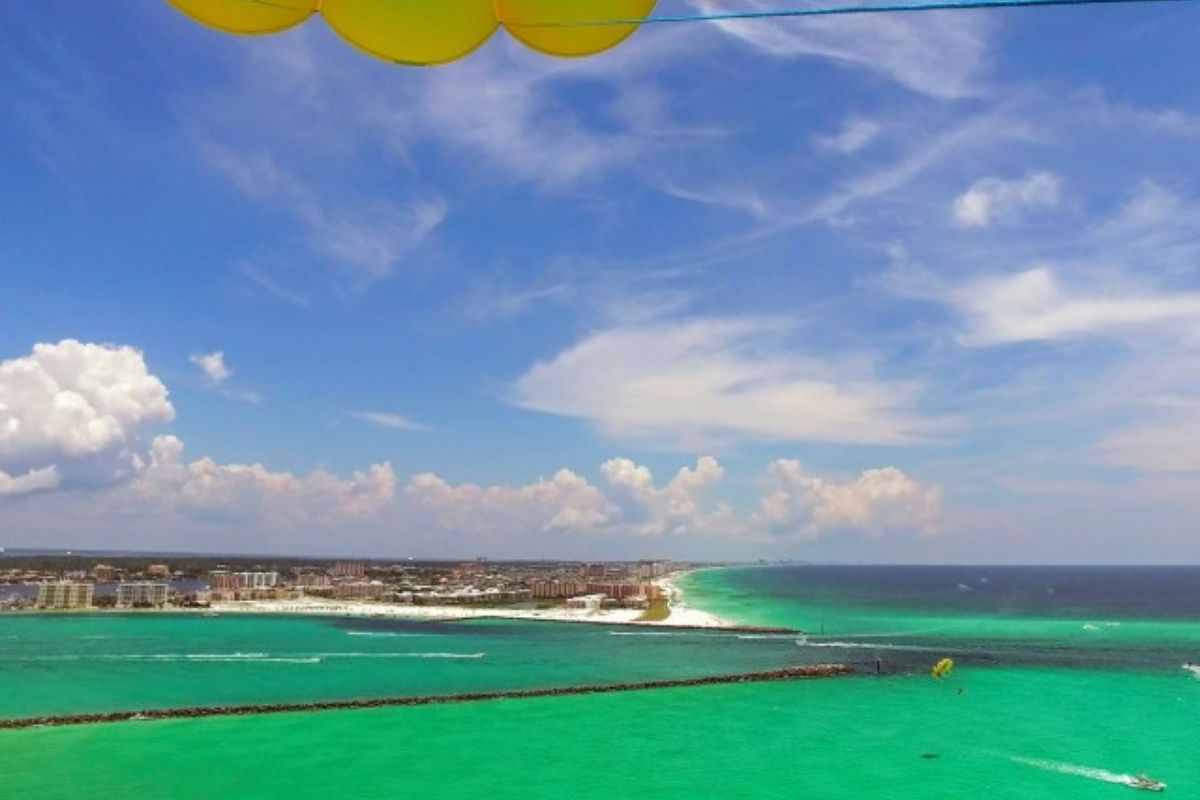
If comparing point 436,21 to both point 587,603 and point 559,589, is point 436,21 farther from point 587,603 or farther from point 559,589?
point 559,589

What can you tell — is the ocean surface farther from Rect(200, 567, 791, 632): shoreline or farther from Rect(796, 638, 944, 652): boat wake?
Rect(200, 567, 791, 632): shoreline

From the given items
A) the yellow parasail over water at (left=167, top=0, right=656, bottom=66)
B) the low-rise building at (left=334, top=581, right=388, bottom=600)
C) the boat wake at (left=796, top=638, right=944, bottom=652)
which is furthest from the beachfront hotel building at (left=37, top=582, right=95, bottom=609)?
the yellow parasail over water at (left=167, top=0, right=656, bottom=66)

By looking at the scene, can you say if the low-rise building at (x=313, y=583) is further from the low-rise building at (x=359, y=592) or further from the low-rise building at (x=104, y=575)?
the low-rise building at (x=104, y=575)

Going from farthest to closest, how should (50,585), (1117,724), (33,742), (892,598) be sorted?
(892,598) < (50,585) < (1117,724) < (33,742)

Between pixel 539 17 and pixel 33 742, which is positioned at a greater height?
pixel 539 17

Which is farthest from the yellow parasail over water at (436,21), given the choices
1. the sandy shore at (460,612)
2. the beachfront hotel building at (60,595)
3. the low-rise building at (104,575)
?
the low-rise building at (104,575)

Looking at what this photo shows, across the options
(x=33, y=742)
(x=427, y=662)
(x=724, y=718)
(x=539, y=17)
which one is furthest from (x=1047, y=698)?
(x=539, y=17)

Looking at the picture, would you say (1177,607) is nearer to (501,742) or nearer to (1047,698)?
(1047,698)
